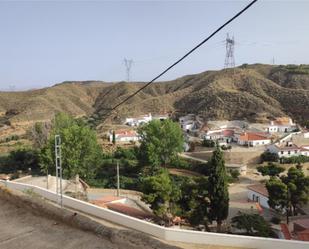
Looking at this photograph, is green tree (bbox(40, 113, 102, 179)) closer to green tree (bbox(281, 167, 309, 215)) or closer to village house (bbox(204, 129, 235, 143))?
green tree (bbox(281, 167, 309, 215))

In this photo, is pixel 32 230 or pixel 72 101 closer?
pixel 32 230

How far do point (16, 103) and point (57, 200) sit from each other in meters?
72.7

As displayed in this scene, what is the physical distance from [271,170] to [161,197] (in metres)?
17.6

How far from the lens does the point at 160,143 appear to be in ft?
107

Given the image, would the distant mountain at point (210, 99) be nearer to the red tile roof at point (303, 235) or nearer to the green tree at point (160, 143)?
the green tree at point (160, 143)

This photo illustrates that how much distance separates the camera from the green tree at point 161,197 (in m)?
16.7

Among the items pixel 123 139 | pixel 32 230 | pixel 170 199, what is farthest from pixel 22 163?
pixel 32 230

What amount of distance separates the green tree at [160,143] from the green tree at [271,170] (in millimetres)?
6921

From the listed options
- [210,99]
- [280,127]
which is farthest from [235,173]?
[210,99]

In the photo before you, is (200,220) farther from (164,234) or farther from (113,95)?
(113,95)

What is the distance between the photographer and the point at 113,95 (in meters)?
93.9

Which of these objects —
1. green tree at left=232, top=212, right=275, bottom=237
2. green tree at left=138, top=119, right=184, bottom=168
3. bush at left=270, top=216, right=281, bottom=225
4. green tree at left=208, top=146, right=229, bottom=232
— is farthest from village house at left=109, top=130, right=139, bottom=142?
green tree at left=232, top=212, right=275, bottom=237

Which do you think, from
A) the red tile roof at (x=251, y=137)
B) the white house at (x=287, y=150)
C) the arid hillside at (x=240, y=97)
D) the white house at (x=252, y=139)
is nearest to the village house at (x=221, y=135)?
the white house at (x=252, y=139)

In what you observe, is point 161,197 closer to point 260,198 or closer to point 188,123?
point 260,198
